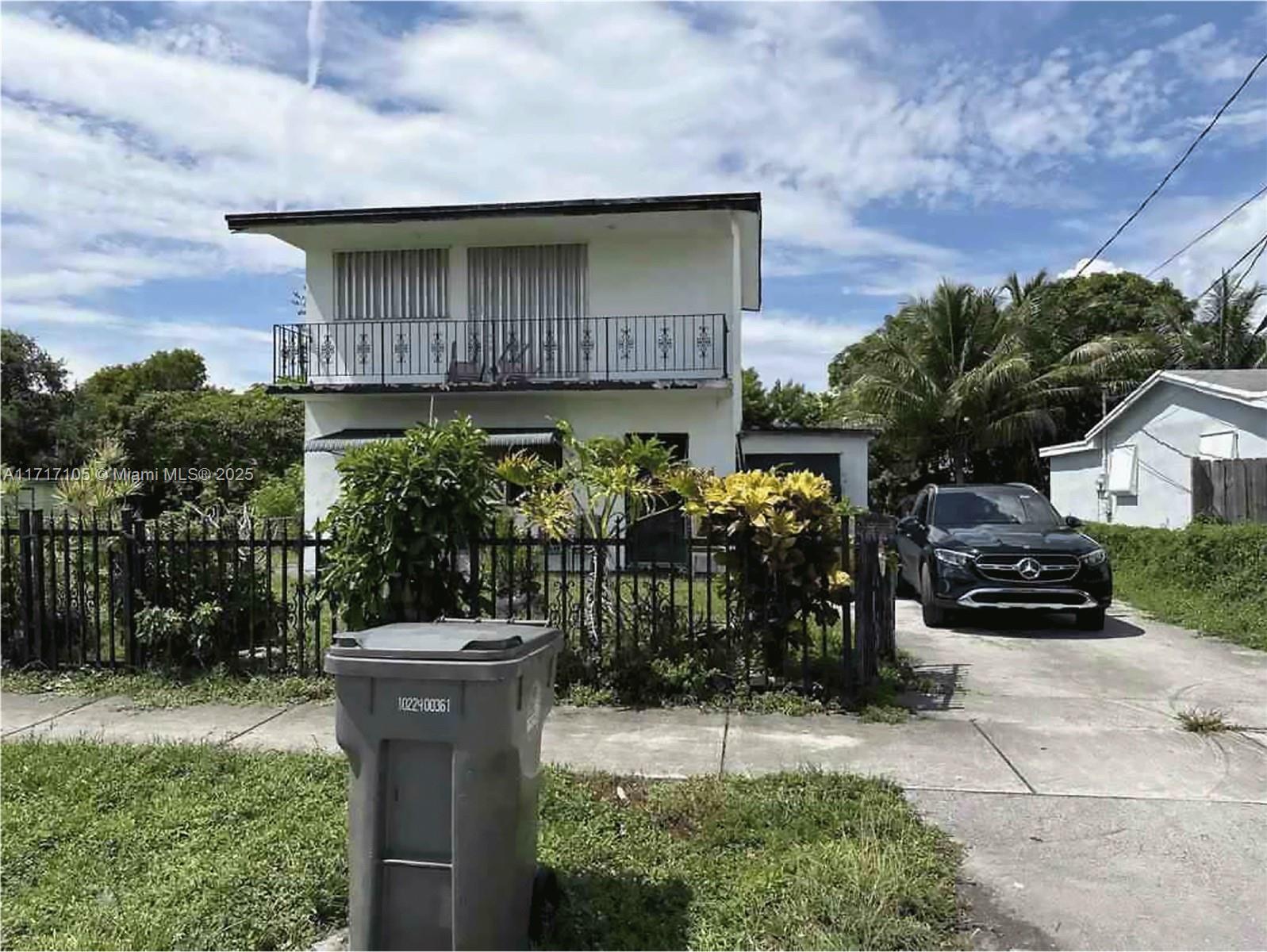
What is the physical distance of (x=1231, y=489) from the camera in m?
13.0

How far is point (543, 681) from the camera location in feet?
11.3

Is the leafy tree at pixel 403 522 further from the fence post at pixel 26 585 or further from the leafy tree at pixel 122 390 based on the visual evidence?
the leafy tree at pixel 122 390

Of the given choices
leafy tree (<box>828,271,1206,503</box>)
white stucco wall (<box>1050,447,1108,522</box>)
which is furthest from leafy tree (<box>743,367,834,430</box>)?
white stucco wall (<box>1050,447,1108,522</box>)

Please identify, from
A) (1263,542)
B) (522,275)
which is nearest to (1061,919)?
(1263,542)

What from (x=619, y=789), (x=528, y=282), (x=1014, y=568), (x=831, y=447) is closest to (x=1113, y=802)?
(x=619, y=789)

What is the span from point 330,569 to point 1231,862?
18.9 ft

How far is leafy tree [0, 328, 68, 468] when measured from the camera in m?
27.7

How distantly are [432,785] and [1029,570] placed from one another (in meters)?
8.49

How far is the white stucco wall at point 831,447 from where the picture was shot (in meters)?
19.0

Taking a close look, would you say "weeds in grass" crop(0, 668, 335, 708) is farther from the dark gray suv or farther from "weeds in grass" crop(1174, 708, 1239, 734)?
the dark gray suv

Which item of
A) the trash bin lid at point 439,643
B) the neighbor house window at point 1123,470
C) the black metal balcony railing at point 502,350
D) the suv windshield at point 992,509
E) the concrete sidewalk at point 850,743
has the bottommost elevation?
the concrete sidewalk at point 850,743

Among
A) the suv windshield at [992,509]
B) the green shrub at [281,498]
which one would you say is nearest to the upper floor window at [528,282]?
the green shrub at [281,498]

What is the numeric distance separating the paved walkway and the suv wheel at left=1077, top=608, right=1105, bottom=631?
1.50 m

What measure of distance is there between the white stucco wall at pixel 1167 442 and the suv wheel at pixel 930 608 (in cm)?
583
